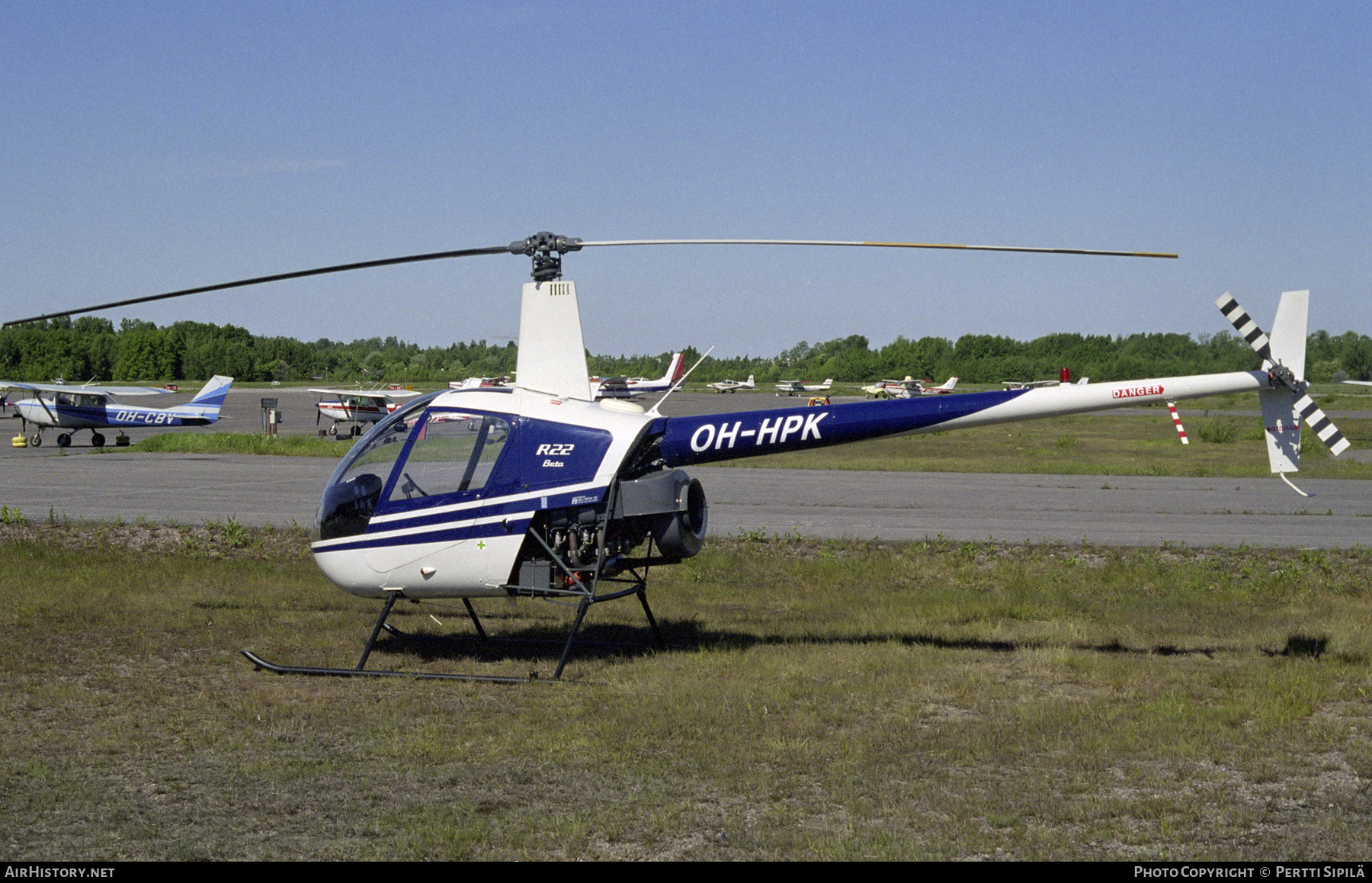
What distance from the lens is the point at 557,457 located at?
9.02 m

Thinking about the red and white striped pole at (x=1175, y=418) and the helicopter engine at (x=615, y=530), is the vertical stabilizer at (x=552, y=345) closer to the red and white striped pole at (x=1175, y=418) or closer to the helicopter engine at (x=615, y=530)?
the helicopter engine at (x=615, y=530)

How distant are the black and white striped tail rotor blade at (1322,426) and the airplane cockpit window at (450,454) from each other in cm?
652

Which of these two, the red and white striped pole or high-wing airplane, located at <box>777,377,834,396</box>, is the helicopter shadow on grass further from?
high-wing airplane, located at <box>777,377,834,396</box>

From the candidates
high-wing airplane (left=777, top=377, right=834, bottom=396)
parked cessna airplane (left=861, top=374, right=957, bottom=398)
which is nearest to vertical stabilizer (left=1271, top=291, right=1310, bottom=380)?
parked cessna airplane (left=861, top=374, right=957, bottom=398)

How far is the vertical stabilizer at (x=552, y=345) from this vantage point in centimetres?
934

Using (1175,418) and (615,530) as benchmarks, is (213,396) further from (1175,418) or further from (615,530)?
(615,530)

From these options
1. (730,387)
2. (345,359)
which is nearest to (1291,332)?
(730,387)

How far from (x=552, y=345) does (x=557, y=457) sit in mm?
1075

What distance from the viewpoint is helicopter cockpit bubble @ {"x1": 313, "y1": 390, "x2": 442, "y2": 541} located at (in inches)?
367

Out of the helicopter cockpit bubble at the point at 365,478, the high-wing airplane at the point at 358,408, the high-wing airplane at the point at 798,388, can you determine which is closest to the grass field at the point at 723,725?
the helicopter cockpit bubble at the point at 365,478

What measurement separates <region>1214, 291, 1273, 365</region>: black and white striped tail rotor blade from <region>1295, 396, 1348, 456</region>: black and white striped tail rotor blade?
1.47ft

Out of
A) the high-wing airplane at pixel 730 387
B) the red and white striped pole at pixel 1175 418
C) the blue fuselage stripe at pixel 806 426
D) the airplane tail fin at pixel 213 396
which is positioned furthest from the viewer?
the high-wing airplane at pixel 730 387
